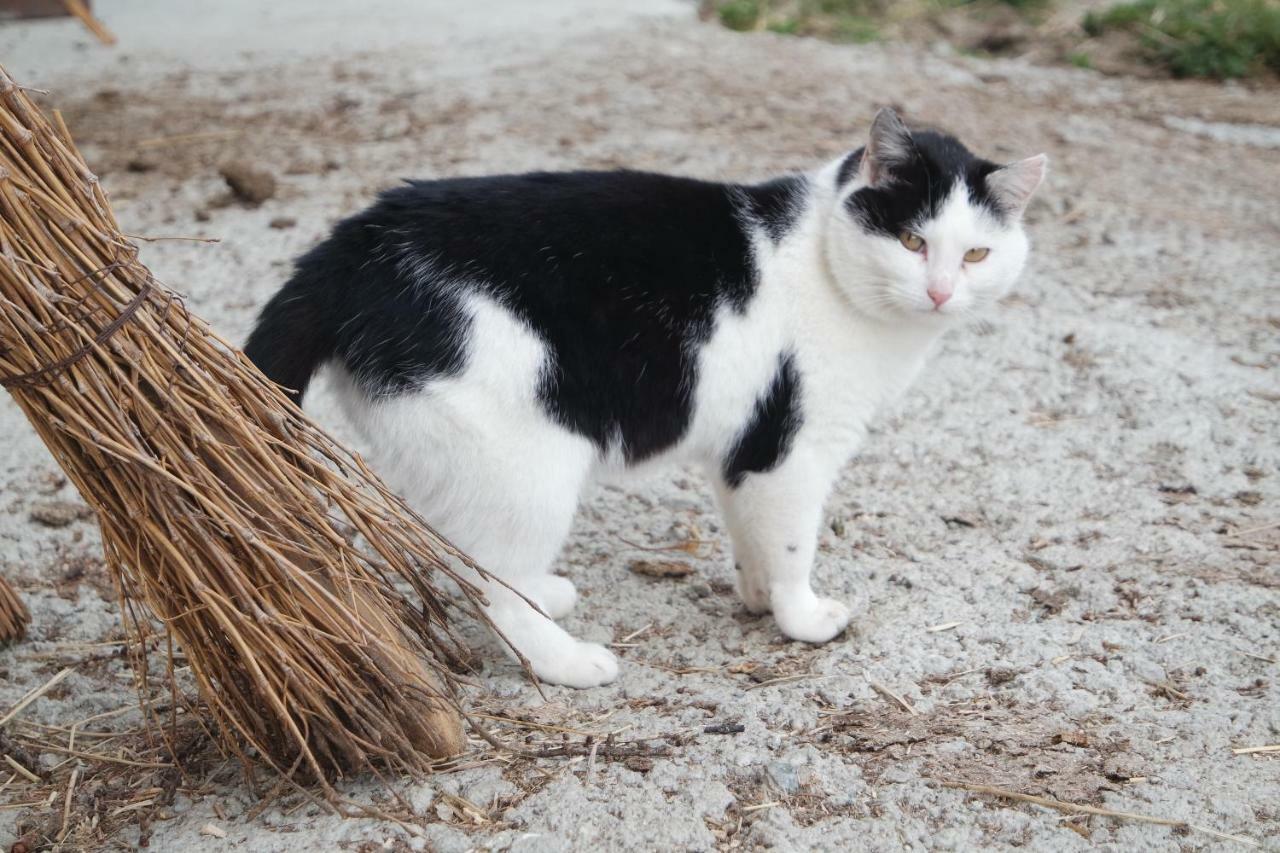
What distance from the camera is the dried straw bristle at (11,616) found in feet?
8.71

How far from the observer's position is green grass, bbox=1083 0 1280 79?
700cm

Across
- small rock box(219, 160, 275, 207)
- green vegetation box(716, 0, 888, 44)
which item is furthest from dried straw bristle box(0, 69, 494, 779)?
green vegetation box(716, 0, 888, 44)

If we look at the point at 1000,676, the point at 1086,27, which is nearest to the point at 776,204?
the point at 1000,676

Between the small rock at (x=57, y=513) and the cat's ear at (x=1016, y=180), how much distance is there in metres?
2.44

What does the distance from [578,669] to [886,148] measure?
1.34 metres

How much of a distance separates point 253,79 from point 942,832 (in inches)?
223

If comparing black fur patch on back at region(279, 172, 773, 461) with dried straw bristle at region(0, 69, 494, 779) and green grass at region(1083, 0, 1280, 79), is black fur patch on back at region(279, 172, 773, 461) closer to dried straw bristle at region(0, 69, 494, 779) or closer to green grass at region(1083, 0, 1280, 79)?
dried straw bristle at region(0, 69, 494, 779)

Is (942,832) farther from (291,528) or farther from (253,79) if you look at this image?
(253,79)

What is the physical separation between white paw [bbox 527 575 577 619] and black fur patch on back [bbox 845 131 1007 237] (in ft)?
3.65

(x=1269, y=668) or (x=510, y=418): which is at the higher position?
(x=510, y=418)

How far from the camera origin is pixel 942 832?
207 centimetres

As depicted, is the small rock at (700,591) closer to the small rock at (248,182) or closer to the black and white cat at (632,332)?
the black and white cat at (632,332)

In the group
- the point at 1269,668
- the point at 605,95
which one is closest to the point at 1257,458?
the point at 1269,668

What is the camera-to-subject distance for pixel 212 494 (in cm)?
193
